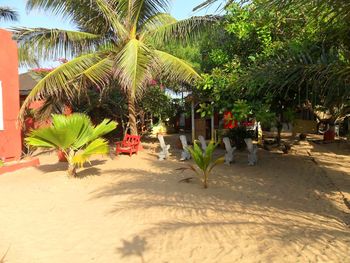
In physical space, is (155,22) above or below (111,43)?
above

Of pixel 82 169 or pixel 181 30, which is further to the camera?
pixel 181 30

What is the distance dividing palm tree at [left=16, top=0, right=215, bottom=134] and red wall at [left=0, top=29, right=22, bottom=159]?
0.44m

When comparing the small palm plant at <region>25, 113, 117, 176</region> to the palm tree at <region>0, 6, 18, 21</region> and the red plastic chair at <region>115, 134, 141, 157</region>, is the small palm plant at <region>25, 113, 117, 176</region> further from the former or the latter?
the palm tree at <region>0, 6, 18, 21</region>

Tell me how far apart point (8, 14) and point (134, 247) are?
81.6ft

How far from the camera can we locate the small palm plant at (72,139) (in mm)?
9586

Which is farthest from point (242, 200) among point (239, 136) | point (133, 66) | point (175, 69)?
point (239, 136)

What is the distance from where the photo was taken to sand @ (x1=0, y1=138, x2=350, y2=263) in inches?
202

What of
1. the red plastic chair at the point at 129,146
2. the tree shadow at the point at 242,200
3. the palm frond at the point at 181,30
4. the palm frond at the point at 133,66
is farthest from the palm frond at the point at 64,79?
the tree shadow at the point at 242,200

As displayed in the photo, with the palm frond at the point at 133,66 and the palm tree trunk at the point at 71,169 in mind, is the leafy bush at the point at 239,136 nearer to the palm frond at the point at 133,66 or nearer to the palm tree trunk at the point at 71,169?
the palm frond at the point at 133,66

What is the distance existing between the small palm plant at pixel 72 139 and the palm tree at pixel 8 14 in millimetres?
19323

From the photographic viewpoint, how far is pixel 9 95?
41.3ft

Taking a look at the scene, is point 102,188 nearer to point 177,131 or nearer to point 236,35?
point 236,35

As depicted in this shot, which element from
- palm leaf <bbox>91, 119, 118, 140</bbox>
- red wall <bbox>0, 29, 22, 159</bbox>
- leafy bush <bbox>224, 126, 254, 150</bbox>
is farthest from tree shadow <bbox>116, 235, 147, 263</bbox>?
leafy bush <bbox>224, 126, 254, 150</bbox>

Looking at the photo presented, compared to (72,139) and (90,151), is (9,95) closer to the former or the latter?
(72,139)
